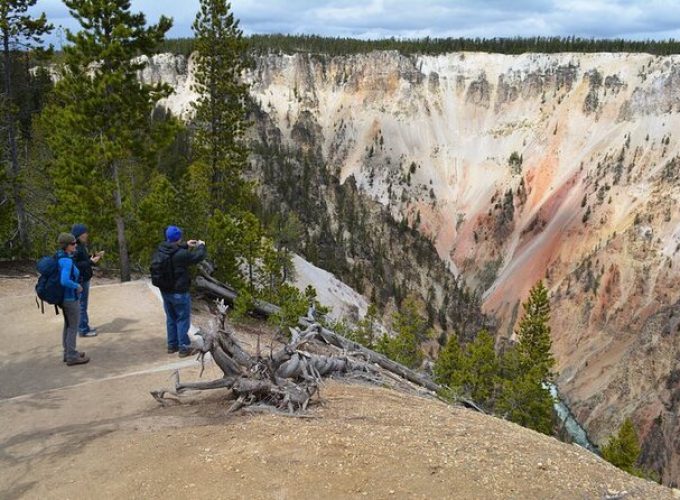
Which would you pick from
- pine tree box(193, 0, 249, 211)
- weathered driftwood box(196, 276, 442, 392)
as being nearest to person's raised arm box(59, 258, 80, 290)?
weathered driftwood box(196, 276, 442, 392)

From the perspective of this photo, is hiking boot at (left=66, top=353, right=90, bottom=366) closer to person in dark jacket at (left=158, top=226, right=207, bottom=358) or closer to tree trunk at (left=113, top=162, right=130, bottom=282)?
person in dark jacket at (left=158, top=226, right=207, bottom=358)

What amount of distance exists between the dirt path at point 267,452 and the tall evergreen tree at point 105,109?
772 cm

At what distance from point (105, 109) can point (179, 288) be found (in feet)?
26.7

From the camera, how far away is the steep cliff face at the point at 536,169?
55.2m

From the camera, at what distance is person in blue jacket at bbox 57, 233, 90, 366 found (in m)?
8.74

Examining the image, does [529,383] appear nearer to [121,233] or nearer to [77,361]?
[121,233]

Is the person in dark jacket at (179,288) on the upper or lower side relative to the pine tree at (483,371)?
upper

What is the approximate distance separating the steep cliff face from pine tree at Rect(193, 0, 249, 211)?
A: 3298cm

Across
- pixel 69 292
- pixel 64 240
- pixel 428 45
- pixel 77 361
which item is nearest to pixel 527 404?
pixel 77 361

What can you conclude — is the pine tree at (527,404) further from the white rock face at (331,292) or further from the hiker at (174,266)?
the hiker at (174,266)

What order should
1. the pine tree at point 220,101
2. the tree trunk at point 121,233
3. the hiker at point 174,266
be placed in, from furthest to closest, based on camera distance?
the pine tree at point 220,101
the tree trunk at point 121,233
the hiker at point 174,266

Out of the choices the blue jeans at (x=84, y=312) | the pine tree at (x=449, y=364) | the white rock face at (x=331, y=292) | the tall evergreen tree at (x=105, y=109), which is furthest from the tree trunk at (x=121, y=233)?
the white rock face at (x=331, y=292)

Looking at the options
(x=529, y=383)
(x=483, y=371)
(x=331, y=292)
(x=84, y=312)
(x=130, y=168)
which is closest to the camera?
(x=84, y=312)

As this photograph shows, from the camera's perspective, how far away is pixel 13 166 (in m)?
17.9
